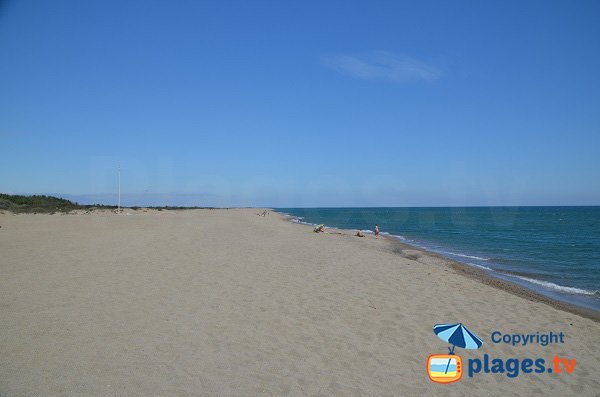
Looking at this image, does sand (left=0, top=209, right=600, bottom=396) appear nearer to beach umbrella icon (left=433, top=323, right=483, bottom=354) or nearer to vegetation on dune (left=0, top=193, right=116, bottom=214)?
beach umbrella icon (left=433, top=323, right=483, bottom=354)

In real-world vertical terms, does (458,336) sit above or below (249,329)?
below

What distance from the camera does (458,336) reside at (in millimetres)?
6277

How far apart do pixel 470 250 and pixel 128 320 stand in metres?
21.9

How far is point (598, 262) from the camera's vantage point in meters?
18.1

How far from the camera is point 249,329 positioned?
6.19 metres

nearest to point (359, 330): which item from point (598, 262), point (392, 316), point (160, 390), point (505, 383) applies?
point (392, 316)

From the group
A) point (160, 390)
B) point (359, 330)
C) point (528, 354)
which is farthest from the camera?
point (359, 330)

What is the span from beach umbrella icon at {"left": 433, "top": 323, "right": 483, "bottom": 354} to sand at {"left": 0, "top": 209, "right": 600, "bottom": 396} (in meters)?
0.18

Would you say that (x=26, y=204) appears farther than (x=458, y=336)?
Yes

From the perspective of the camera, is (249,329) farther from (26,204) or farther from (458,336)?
(26,204)

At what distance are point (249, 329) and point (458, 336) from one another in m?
3.58

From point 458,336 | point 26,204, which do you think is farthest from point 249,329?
point 26,204

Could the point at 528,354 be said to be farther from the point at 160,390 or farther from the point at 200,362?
the point at 160,390

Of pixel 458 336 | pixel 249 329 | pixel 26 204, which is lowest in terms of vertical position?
pixel 458 336
